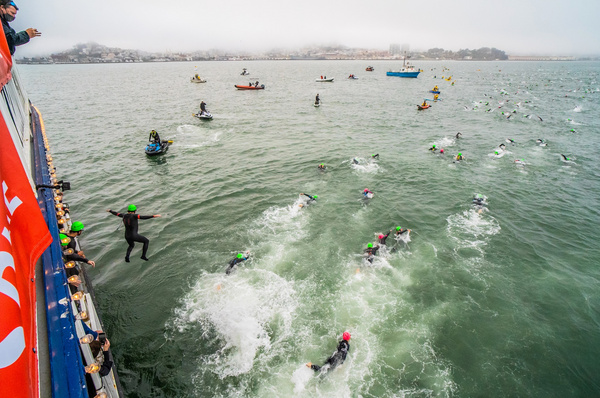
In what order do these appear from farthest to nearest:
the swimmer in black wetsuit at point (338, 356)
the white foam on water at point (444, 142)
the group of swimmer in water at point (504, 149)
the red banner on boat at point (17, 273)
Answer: the white foam on water at point (444, 142) < the group of swimmer in water at point (504, 149) < the swimmer in black wetsuit at point (338, 356) < the red banner on boat at point (17, 273)

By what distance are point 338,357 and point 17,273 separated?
9.37 metres

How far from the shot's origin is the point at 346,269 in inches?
555

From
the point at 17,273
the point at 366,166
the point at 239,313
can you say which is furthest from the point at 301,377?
the point at 366,166

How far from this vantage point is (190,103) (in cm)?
5556

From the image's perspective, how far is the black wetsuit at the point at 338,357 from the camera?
963 centimetres

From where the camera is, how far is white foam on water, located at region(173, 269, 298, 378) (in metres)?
10.0

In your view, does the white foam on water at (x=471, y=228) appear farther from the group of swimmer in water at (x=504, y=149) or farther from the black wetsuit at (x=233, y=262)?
the black wetsuit at (x=233, y=262)

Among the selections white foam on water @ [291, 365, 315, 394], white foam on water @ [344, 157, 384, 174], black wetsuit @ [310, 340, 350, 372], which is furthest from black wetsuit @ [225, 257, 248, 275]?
white foam on water @ [344, 157, 384, 174]

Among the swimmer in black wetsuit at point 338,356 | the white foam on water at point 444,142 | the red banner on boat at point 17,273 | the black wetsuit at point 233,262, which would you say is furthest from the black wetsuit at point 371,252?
the white foam on water at point 444,142

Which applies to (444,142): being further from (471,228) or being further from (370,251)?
(370,251)

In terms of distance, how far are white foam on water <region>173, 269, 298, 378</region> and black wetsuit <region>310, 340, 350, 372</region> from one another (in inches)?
70.1

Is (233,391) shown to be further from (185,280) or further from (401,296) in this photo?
(401,296)

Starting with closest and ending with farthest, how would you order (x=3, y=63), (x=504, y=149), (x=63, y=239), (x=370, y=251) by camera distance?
(x=3, y=63) < (x=63, y=239) < (x=370, y=251) < (x=504, y=149)

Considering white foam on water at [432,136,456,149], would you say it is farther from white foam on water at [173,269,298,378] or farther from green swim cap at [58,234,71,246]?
green swim cap at [58,234,71,246]
